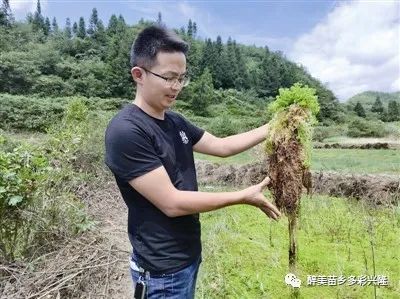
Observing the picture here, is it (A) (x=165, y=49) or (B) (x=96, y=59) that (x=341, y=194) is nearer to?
(A) (x=165, y=49)

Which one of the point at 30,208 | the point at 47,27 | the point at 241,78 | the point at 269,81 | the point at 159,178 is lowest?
the point at 30,208

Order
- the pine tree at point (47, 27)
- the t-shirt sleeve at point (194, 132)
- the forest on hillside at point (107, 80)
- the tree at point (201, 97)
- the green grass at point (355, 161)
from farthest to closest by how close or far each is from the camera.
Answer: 1. the pine tree at point (47, 27)
2. the tree at point (201, 97)
3. the forest on hillside at point (107, 80)
4. the green grass at point (355, 161)
5. the t-shirt sleeve at point (194, 132)

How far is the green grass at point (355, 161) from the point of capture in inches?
390

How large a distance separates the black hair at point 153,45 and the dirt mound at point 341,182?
17.0 feet

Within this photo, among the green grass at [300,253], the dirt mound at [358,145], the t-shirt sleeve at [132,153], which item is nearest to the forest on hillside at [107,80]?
the dirt mound at [358,145]

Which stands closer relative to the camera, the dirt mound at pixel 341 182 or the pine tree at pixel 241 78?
the dirt mound at pixel 341 182

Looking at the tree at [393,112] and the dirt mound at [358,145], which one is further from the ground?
the tree at [393,112]

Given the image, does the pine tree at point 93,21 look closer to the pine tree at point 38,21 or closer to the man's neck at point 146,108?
the pine tree at point 38,21

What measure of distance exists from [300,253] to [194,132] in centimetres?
213

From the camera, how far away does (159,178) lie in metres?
1.55

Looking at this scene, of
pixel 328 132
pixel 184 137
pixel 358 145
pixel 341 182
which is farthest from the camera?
pixel 328 132

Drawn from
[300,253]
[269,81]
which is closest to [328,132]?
[300,253]

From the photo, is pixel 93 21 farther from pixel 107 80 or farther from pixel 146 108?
pixel 146 108

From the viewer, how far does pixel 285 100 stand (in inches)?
90.5
